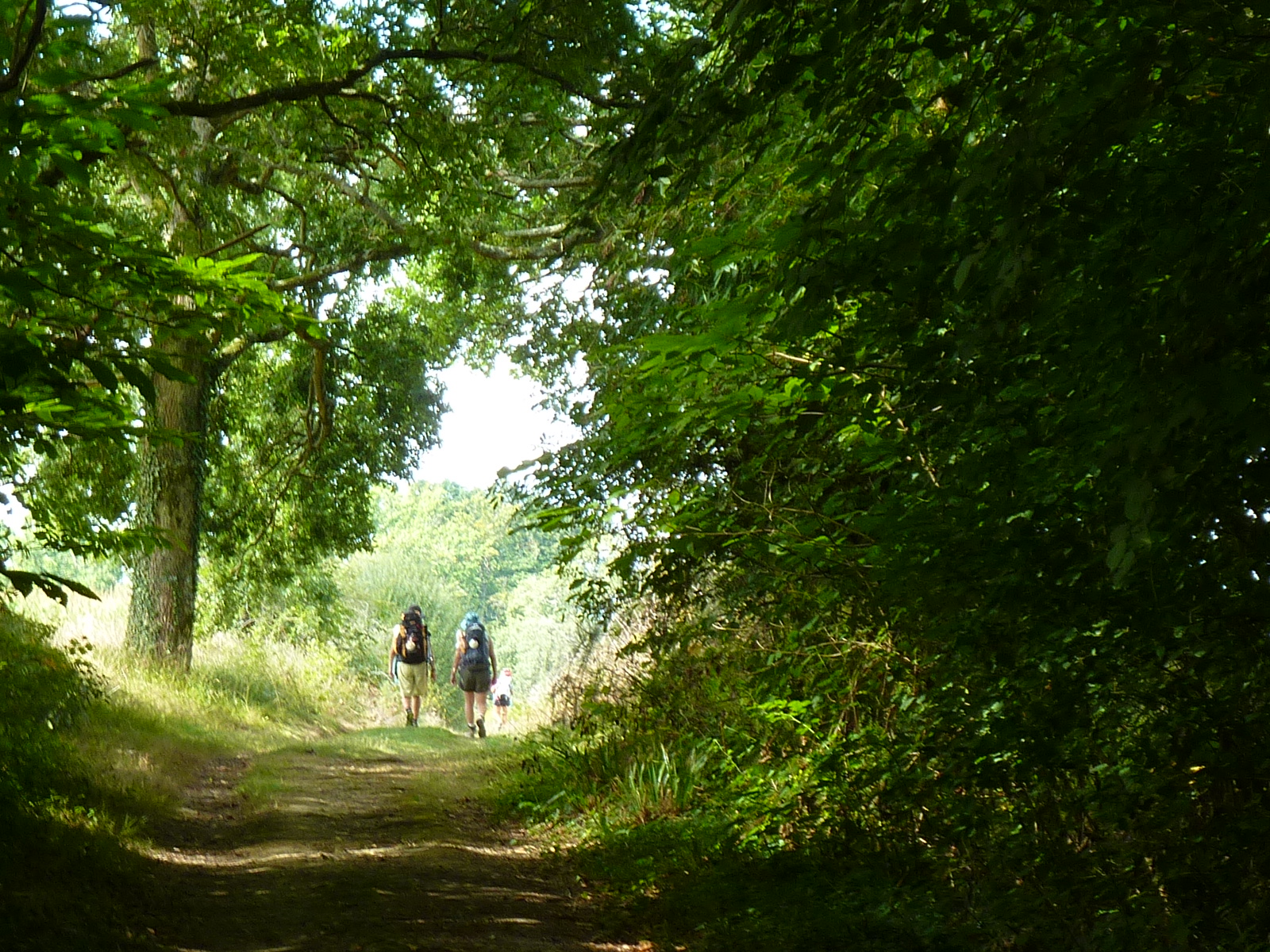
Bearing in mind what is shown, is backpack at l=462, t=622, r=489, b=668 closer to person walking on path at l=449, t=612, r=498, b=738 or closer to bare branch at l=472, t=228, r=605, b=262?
person walking on path at l=449, t=612, r=498, b=738

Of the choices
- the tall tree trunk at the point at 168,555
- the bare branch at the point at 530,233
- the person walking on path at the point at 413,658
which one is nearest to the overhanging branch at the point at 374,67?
the bare branch at the point at 530,233

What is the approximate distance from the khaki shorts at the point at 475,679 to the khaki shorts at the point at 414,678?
1312mm

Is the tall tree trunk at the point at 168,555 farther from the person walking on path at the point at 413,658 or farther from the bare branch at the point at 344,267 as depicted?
the person walking on path at the point at 413,658

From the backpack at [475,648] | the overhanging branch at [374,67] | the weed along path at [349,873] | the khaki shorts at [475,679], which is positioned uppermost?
the overhanging branch at [374,67]

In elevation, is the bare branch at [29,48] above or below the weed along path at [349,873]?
above

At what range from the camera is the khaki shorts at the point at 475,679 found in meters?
16.7

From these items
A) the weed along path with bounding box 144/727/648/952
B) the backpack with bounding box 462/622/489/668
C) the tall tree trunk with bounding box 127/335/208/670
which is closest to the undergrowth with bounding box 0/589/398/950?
the weed along path with bounding box 144/727/648/952

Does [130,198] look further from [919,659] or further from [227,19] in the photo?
[919,659]

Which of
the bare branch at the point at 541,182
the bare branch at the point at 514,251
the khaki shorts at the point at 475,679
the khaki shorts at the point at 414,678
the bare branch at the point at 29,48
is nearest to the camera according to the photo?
the bare branch at the point at 29,48

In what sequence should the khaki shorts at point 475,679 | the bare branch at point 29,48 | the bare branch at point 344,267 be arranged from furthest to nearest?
the khaki shorts at point 475,679 → the bare branch at point 344,267 → the bare branch at point 29,48

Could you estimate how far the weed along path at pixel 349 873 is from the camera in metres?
5.40

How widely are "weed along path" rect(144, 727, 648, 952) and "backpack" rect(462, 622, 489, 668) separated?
5.78 metres

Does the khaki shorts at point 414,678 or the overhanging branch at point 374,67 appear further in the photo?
the khaki shorts at point 414,678

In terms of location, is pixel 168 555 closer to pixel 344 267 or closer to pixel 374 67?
pixel 344 267
